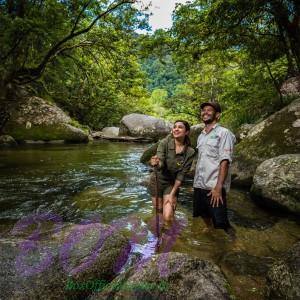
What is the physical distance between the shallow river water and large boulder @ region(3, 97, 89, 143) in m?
7.93

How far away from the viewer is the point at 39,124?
1908 centimetres

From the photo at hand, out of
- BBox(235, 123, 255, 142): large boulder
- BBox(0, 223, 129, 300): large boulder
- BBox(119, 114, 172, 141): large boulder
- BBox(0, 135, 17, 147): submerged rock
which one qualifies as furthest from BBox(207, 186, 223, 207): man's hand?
BBox(119, 114, 172, 141): large boulder

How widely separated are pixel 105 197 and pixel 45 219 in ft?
A: 6.13

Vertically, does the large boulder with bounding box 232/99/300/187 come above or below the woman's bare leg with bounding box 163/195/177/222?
above

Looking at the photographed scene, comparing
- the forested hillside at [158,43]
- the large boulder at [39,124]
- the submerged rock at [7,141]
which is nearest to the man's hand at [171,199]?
the forested hillside at [158,43]

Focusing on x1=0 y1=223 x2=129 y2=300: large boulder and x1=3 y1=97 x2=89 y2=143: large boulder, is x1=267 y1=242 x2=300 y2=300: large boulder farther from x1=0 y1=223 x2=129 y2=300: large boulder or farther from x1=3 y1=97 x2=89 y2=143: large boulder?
x1=3 y1=97 x2=89 y2=143: large boulder

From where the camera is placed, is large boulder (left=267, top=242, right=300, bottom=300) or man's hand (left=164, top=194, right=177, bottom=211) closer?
large boulder (left=267, top=242, right=300, bottom=300)

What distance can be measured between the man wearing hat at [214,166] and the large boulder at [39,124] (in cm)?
1557

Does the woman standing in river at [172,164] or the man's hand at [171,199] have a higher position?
the woman standing in river at [172,164]

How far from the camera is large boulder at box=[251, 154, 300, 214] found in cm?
562

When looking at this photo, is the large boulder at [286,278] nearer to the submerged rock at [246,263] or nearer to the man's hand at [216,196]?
the submerged rock at [246,263]

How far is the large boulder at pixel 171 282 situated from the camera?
277 centimetres

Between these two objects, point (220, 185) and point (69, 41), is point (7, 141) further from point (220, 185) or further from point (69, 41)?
point (220, 185)

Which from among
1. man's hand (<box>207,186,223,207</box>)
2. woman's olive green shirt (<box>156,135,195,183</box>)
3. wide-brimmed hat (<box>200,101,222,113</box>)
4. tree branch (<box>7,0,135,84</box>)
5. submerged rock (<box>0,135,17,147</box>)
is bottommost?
submerged rock (<box>0,135,17,147</box>)
